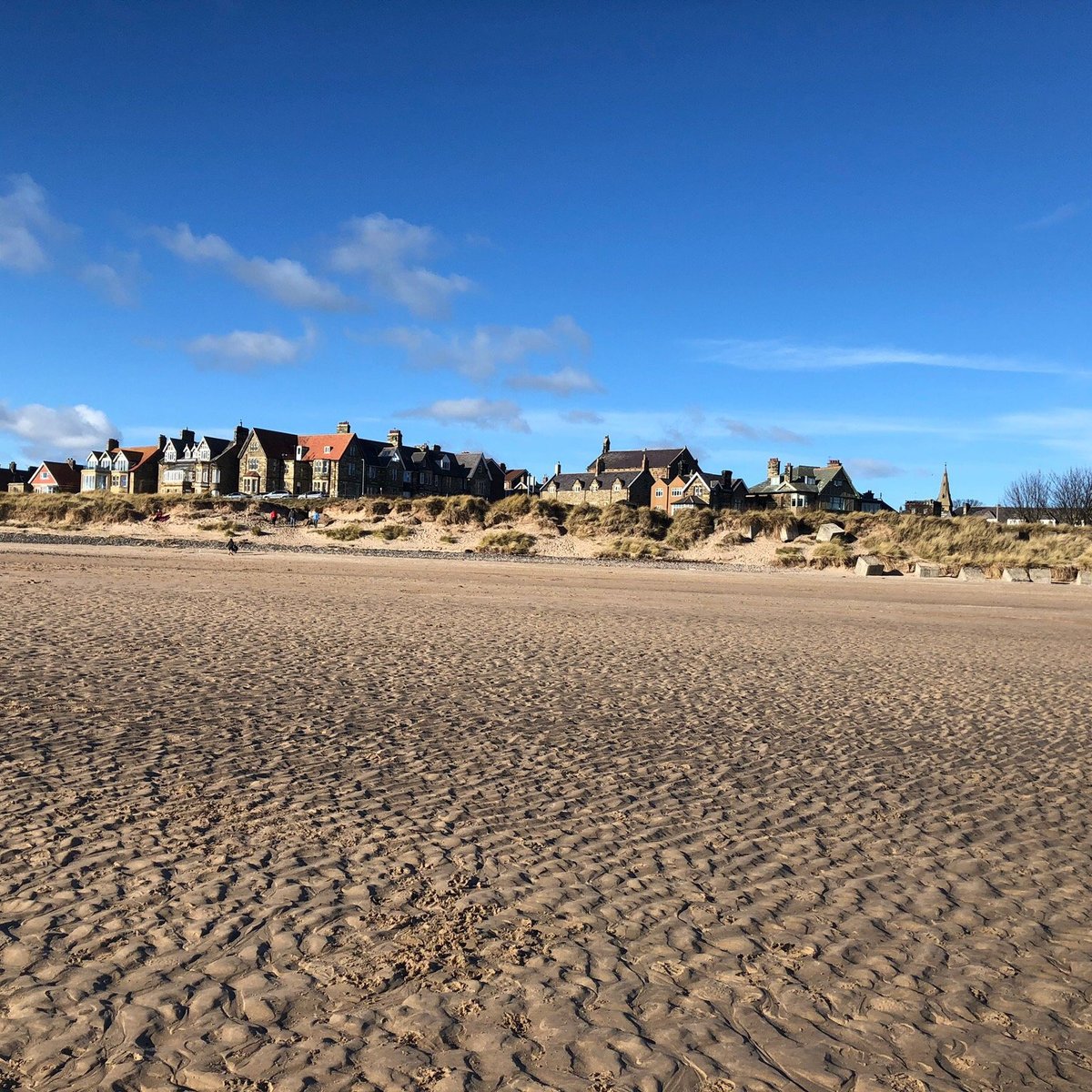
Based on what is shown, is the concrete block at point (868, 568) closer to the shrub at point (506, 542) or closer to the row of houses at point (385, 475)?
Result: the shrub at point (506, 542)

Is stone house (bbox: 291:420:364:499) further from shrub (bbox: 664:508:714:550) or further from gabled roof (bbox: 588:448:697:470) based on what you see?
shrub (bbox: 664:508:714:550)

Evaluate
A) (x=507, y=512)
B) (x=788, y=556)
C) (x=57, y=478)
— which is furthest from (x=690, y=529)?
(x=57, y=478)

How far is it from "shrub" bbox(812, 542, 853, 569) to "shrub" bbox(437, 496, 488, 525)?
15740 millimetres

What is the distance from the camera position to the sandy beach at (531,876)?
3.13 m

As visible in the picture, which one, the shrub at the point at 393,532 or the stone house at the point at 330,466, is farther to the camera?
the stone house at the point at 330,466

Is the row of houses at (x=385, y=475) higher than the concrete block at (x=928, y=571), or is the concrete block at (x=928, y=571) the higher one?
the row of houses at (x=385, y=475)

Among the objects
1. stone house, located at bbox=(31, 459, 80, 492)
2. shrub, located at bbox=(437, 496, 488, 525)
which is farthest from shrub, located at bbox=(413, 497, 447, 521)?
stone house, located at bbox=(31, 459, 80, 492)

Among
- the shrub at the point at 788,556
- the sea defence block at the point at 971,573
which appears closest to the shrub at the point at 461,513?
the shrub at the point at 788,556

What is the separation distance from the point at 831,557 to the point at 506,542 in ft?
43.7

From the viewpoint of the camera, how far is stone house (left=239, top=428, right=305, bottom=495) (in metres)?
84.6

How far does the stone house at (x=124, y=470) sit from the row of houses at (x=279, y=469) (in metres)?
0.09

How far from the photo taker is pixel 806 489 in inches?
3489

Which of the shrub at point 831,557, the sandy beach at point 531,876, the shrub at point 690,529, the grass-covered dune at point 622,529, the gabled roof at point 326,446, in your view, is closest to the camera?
the sandy beach at point 531,876

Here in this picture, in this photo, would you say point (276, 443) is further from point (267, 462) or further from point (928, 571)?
point (928, 571)
